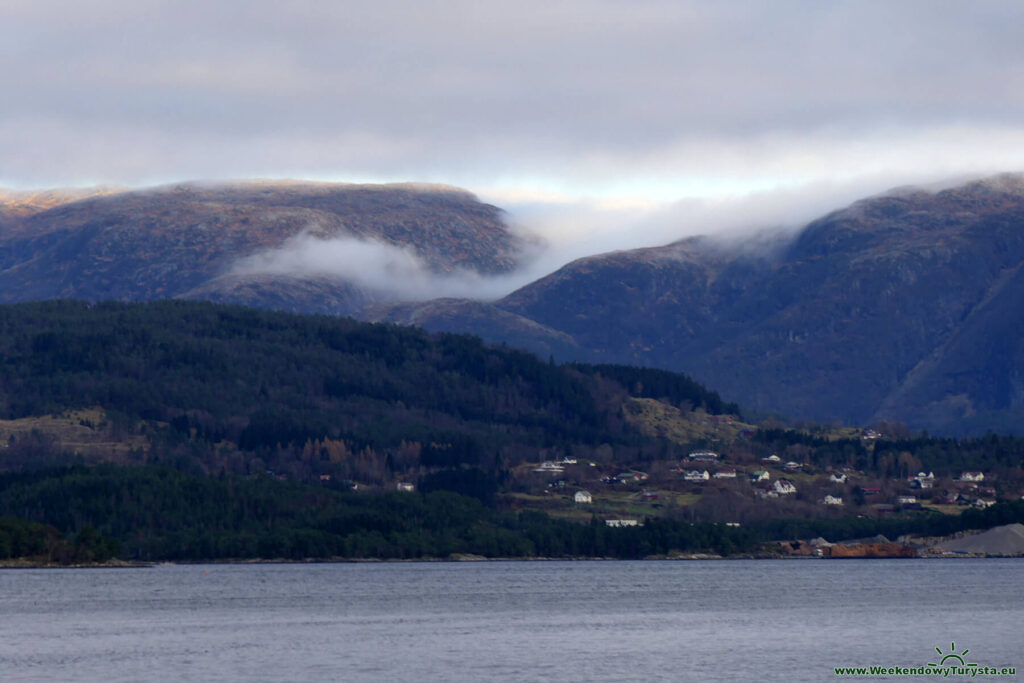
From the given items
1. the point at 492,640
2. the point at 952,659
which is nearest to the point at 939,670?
the point at 952,659

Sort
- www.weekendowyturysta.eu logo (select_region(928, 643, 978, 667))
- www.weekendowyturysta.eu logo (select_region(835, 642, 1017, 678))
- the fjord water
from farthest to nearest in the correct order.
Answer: www.weekendowyturysta.eu logo (select_region(928, 643, 978, 667)) → the fjord water → www.weekendowyturysta.eu logo (select_region(835, 642, 1017, 678))

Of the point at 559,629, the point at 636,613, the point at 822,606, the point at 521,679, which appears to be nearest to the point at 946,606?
the point at 822,606

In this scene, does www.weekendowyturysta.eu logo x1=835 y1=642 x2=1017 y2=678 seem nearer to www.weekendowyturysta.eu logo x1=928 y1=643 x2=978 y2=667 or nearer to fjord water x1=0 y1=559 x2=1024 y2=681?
www.weekendowyturysta.eu logo x1=928 y1=643 x2=978 y2=667

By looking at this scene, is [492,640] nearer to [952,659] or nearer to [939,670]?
[952,659]

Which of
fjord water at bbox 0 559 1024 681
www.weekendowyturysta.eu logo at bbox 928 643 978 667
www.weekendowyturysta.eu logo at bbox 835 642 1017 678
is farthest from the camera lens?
www.weekendowyturysta.eu logo at bbox 928 643 978 667

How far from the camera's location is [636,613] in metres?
185

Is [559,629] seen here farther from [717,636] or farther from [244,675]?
[244,675]

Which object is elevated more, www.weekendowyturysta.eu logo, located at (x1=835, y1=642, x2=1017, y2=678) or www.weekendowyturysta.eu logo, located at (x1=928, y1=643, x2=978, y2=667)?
www.weekendowyturysta.eu logo, located at (x1=835, y1=642, x2=1017, y2=678)

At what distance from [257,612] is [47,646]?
42.2 meters

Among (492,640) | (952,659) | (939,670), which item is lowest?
(492,640)

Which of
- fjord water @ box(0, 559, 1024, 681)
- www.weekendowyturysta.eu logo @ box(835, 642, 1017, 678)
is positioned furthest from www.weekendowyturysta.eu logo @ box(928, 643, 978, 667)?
fjord water @ box(0, 559, 1024, 681)

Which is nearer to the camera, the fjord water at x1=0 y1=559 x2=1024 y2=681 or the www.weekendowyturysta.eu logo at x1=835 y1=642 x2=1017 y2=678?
Result: the www.weekendowyturysta.eu logo at x1=835 y1=642 x2=1017 y2=678

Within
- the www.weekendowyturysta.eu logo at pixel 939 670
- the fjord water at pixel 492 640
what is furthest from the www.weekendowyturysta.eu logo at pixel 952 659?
the fjord water at pixel 492 640

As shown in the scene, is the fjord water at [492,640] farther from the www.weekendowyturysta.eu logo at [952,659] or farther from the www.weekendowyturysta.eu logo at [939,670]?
the www.weekendowyturysta.eu logo at [939,670]
